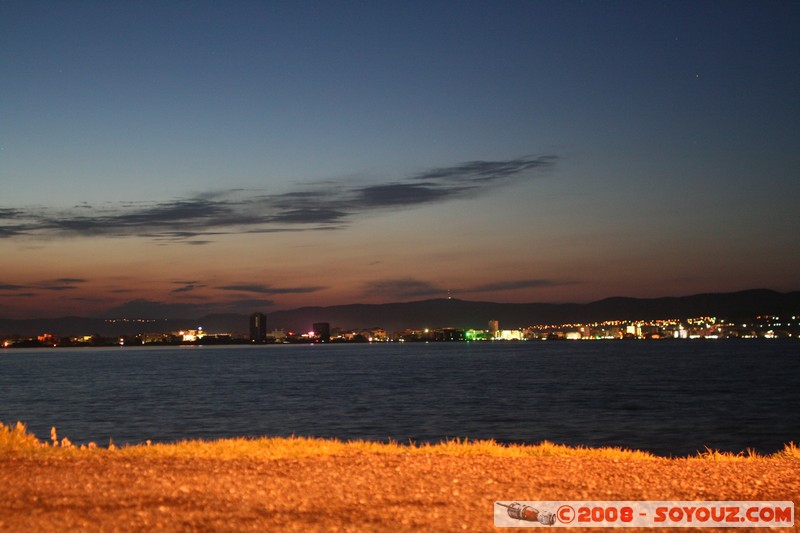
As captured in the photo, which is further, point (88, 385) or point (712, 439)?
point (88, 385)

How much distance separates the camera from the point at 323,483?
1167cm

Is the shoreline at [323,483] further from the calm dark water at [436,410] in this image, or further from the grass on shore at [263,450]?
the calm dark water at [436,410]

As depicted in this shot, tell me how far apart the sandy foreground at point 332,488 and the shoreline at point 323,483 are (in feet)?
0.08

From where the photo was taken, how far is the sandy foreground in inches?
371

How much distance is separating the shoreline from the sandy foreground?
2cm

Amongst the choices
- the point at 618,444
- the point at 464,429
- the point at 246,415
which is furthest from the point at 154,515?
the point at 246,415

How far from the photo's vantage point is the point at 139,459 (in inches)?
544

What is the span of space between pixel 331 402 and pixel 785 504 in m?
54.7

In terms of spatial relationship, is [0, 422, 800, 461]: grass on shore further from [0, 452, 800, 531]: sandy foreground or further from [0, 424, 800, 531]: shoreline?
[0, 452, 800, 531]: sandy foreground

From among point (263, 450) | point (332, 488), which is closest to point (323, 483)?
point (332, 488)

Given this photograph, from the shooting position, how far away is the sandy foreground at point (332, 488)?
9.42 m

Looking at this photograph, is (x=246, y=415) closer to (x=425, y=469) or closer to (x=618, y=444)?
(x=618, y=444)

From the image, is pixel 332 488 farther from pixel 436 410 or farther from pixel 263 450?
pixel 436 410

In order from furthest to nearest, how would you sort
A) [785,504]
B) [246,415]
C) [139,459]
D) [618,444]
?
[246,415], [618,444], [139,459], [785,504]
